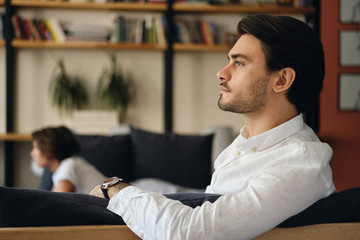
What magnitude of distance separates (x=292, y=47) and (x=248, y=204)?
0.46m

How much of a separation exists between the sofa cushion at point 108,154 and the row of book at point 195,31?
4.89 feet

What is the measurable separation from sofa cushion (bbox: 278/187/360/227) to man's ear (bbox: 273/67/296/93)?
1.09 ft

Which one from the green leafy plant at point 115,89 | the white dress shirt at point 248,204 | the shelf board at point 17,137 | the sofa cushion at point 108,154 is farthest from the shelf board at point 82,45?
the white dress shirt at point 248,204

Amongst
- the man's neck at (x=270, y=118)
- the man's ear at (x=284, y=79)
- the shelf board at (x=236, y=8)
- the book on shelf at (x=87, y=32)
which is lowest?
the man's neck at (x=270, y=118)

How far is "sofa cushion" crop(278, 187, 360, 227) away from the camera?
3.75 ft

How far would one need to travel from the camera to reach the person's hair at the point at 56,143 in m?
3.13

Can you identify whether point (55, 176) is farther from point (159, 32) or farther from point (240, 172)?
point (159, 32)

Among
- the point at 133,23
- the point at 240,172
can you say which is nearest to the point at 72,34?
the point at 133,23

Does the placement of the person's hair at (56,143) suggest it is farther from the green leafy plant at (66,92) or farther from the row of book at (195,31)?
the row of book at (195,31)

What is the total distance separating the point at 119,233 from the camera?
1136 millimetres

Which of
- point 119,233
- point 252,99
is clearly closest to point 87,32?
point 252,99

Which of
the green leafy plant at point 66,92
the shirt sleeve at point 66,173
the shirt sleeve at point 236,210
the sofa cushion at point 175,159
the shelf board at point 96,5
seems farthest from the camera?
the green leafy plant at point 66,92

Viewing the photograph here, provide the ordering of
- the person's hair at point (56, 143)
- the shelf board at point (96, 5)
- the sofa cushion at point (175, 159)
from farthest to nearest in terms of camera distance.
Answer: the shelf board at point (96, 5), the sofa cushion at point (175, 159), the person's hair at point (56, 143)

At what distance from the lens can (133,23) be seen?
4.82 m
